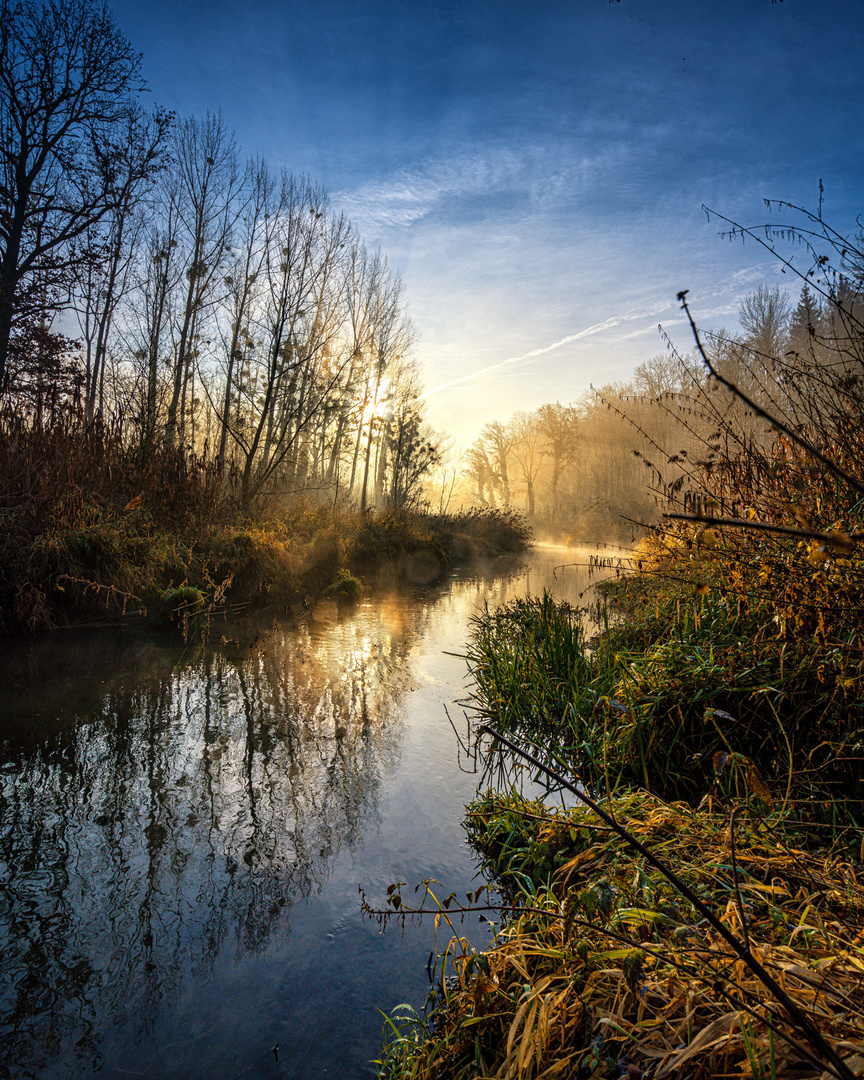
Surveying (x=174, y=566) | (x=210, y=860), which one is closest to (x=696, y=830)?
(x=210, y=860)

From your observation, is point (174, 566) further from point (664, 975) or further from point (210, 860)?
point (664, 975)

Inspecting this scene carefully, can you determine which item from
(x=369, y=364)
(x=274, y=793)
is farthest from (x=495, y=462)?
(x=274, y=793)

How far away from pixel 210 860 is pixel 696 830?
2.23 metres

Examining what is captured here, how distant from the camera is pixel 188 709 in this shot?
4.61 m

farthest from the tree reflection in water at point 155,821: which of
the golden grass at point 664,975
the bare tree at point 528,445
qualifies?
the bare tree at point 528,445

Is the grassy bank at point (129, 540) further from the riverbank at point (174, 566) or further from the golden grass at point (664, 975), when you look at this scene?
the golden grass at point (664, 975)

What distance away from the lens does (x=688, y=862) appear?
2121 millimetres

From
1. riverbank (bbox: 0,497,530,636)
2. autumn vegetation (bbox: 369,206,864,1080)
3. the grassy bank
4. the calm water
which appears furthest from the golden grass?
the grassy bank

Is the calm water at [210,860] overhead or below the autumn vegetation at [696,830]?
below

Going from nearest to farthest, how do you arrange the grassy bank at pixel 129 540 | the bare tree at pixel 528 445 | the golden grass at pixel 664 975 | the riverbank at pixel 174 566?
the golden grass at pixel 664 975 → the riverbank at pixel 174 566 → the grassy bank at pixel 129 540 → the bare tree at pixel 528 445

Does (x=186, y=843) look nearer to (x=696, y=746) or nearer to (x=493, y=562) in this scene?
(x=696, y=746)

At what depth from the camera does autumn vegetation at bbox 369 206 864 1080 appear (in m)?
1.22

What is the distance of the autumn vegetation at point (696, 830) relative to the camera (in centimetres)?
122

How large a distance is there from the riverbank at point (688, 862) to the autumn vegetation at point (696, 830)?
11 millimetres
